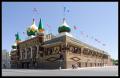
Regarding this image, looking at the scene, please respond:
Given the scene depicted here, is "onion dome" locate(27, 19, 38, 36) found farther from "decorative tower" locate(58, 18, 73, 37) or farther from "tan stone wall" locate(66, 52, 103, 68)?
"tan stone wall" locate(66, 52, 103, 68)

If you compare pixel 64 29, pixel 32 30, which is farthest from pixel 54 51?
pixel 32 30

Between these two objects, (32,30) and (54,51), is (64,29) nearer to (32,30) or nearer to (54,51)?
(54,51)

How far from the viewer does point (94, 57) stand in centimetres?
5812

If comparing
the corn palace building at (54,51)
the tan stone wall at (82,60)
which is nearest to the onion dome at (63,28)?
the corn palace building at (54,51)

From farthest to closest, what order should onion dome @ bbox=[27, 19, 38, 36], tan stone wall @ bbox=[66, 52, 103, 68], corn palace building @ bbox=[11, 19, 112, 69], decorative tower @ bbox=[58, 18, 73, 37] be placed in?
onion dome @ bbox=[27, 19, 38, 36], decorative tower @ bbox=[58, 18, 73, 37], corn palace building @ bbox=[11, 19, 112, 69], tan stone wall @ bbox=[66, 52, 103, 68]

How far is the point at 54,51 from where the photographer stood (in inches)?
1800

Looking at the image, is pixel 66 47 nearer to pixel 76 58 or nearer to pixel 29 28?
pixel 76 58

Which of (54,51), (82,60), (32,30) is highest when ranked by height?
(32,30)

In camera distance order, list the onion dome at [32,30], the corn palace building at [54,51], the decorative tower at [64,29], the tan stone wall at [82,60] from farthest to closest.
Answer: the onion dome at [32,30] < the decorative tower at [64,29] < the corn palace building at [54,51] < the tan stone wall at [82,60]

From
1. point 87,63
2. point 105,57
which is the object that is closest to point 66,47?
point 87,63

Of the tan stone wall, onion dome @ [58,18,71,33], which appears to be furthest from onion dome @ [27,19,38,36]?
the tan stone wall

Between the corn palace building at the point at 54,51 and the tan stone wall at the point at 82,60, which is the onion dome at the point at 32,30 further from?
the tan stone wall at the point at 82,60

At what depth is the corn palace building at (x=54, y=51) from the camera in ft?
140

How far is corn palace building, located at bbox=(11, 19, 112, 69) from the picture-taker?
140ft
